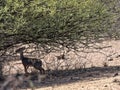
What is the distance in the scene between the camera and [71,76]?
11.7m

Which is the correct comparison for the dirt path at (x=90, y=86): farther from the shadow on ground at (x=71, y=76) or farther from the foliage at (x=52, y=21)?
the foliage at (x=52, y=21)

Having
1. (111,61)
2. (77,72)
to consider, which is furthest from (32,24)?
(111,61)

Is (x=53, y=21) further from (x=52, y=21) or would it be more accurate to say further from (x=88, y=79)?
(x=88, y=79)

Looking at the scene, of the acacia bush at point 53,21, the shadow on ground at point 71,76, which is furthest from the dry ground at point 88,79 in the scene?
the acacia bush at point 53,21

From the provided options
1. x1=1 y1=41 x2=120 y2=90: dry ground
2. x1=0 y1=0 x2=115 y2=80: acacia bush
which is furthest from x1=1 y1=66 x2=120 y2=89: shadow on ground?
x1=0 y1=0 x2=115 y2=80: acacia bush

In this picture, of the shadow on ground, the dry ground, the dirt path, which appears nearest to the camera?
the dirt path

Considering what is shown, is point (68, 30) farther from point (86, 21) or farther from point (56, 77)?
point (56, 77)

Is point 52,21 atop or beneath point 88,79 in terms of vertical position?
atop

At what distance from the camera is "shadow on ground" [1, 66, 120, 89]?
10656mm

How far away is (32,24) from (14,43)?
949 mm

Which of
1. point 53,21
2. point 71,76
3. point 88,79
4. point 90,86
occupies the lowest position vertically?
point 71,76

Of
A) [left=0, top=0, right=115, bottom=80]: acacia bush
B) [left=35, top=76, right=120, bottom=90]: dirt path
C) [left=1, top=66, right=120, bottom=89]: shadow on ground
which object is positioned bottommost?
[left=1, top=66, right=120, bottom=89]: shadow on ground

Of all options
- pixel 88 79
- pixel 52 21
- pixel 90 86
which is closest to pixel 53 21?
pixel 52 21

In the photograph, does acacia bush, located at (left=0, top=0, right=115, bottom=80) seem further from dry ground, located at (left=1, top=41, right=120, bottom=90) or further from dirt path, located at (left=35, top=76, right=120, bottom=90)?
dirt path, located at (left=35, top=76, right=120, bottom=90)
